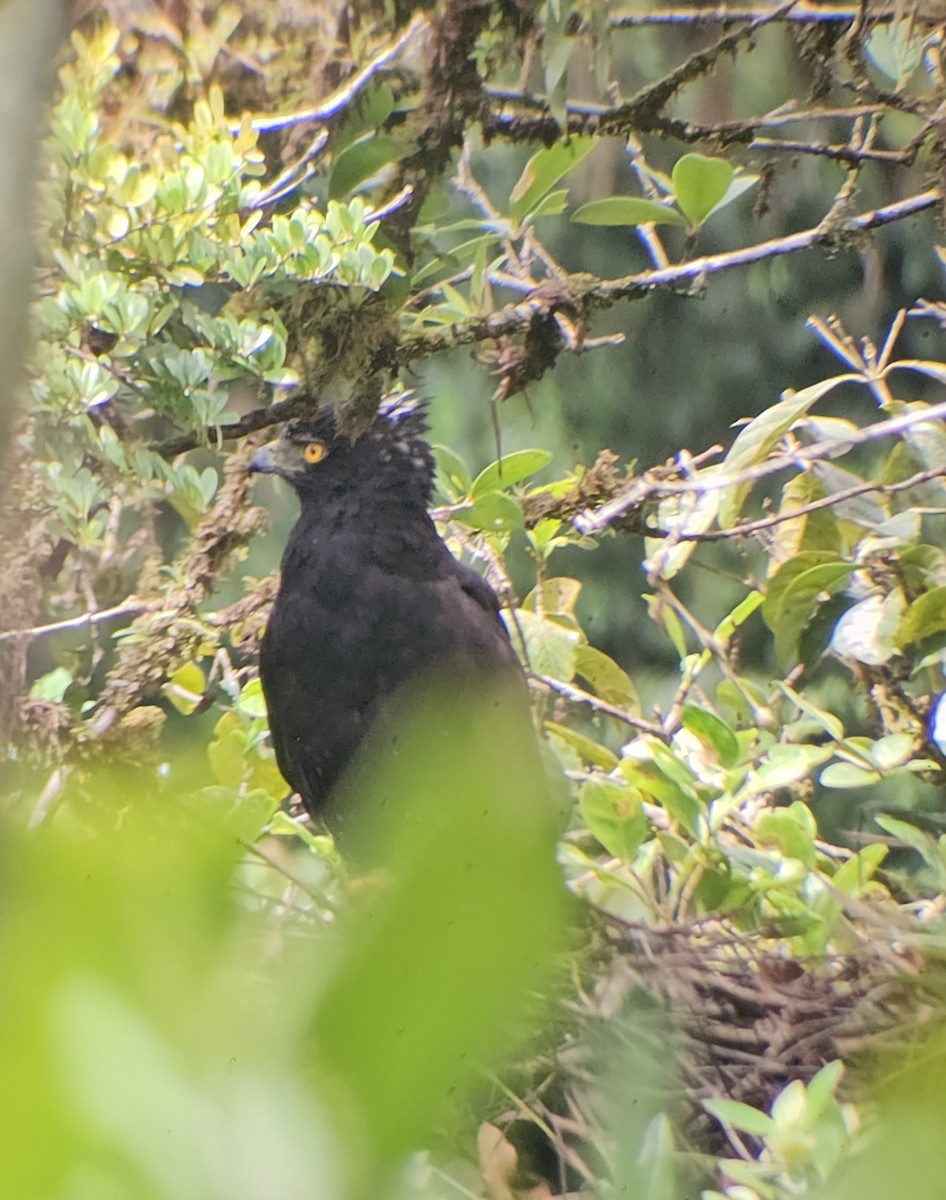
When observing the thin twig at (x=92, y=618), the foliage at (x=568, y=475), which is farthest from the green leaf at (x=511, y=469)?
the thin twig at (x=92, y=618)

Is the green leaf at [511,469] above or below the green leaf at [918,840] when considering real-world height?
above

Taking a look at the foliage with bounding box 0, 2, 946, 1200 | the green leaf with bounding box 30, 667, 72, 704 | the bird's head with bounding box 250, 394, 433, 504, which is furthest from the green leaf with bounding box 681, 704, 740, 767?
the green leaf with bounding box 30, 667, 72, 704

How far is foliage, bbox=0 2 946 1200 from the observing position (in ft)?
2.68

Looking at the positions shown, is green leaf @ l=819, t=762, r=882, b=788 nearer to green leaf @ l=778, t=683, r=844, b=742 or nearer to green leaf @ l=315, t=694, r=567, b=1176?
green leaf @ l=778, t=683, r=844, b=742

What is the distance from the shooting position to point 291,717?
1091mm

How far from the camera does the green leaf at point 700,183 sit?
93 centimetres

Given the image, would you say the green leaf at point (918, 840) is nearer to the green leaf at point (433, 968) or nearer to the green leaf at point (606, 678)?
the green leaf at point (606, 678)

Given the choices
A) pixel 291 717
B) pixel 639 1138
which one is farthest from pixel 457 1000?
pixel 291 717

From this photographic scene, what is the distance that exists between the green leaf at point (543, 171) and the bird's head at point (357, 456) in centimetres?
21

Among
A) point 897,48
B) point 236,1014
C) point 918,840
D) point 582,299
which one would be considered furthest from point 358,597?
point 236,1014

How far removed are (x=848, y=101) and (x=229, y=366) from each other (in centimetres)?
58

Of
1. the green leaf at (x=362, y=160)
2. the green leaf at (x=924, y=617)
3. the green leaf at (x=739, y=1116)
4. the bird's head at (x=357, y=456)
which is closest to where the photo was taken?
the green leaf at (x=739, y=1116)

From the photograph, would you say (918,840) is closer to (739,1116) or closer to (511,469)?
(739,1116)

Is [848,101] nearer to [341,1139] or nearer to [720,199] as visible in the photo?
[720,199]
